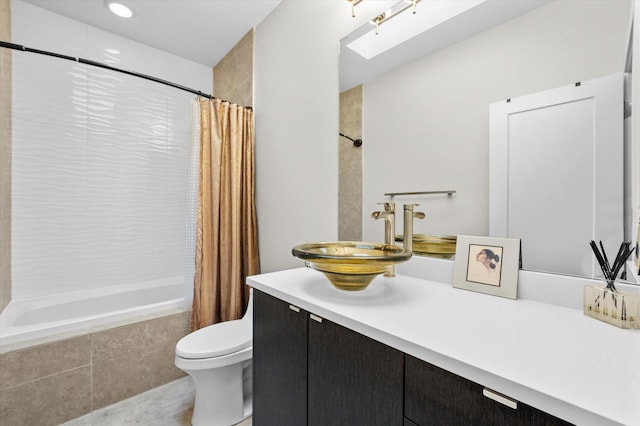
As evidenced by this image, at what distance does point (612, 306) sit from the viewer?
651 millimetres

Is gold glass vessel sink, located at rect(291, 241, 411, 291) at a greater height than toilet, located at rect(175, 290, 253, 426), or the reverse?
gold glass vessel sink, located at rect(291, 241, 411, 291)

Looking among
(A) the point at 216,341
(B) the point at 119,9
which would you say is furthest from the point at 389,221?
(B) the point at 119,9

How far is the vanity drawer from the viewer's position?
1.43ft

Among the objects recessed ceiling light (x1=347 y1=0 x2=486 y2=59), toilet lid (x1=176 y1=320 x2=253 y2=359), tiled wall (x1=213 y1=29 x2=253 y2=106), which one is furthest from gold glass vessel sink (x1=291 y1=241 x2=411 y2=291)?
tiled wall (x1=213 y1=29 x2=253 y2=106)

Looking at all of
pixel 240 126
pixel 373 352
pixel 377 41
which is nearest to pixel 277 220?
pixel 240 126

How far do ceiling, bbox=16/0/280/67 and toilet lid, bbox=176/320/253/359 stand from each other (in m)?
2.19

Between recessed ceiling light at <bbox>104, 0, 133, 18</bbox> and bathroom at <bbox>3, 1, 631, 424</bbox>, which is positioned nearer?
bathroom at <bbox>3, 1, 631, 424</bbox>

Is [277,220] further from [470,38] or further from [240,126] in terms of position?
[470,38]

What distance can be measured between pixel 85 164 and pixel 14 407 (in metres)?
1.64

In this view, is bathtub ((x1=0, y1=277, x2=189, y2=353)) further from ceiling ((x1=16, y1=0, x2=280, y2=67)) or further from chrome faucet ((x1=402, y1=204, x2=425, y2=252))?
ceiling ((x1=16, y1=0, x2=280, y2=67))

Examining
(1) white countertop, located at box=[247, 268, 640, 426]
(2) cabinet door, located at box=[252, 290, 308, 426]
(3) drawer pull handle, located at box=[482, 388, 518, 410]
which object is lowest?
(2) cabinet door, located at box=[252, 290, 308, 426]

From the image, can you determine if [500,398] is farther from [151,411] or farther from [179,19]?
[179,19]

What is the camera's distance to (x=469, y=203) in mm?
977

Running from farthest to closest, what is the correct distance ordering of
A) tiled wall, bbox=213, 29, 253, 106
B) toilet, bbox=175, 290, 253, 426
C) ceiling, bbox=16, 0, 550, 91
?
tiled wall, bbox=213, 29, 253, 106 < toilet, bbox=175, 290, 253, 426 < ceiling, bbox=16, 0, 550, 91
